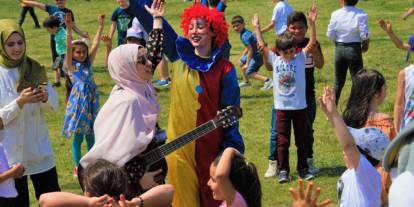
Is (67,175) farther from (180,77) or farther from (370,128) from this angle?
(370,128)

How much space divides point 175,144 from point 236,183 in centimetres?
102

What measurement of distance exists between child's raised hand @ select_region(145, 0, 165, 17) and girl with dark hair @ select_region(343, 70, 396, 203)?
1455mm

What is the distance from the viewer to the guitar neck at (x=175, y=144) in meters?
5.24

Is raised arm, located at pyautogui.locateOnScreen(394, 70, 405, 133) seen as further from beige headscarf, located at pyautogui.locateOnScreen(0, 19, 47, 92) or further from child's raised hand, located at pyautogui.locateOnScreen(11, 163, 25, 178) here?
child's raised hand, located at pyautogui.locateOnScreen(11, 163, 25, 178)

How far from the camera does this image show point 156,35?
5562 millimetres

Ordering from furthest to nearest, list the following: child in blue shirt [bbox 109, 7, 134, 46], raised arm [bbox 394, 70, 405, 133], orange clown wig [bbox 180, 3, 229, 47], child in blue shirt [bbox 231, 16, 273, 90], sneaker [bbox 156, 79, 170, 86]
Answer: child in blue shirt [bbox 109, 7, 134, 46]
sneaker [bbox 156, 79, 170, 86]
child in blue shirt [bbox 231, 16, 273, 90]
raised arm [bbox 394, 70, 405, 133]
orange clown wig [bbox 180, 3, 229, 47]

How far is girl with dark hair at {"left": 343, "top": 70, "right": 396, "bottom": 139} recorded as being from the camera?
17.1ft

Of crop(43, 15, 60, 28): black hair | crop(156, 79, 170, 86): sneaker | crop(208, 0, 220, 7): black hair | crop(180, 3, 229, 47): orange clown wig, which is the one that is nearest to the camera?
crop(180, 3, 229, 47): orange clown wig

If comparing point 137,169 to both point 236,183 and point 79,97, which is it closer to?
point 236,183

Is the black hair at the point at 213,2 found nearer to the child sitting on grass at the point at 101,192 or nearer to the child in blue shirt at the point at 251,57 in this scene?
the child in blue shirt at the point at 251,57

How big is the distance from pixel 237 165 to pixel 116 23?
9.87 metres

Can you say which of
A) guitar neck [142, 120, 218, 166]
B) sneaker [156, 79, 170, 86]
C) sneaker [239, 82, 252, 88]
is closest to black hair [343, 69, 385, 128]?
guitar neck [142, 120, 218, 166]

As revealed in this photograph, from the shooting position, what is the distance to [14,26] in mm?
6176

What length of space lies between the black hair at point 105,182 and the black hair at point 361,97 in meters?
1.72
